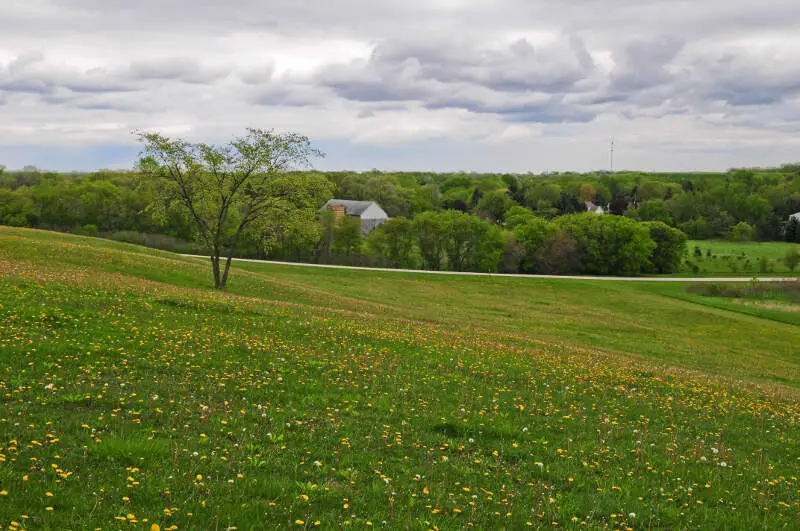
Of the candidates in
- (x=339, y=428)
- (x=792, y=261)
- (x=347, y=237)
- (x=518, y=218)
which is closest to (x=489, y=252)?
(x=347, y=237)

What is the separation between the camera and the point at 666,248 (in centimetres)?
11494

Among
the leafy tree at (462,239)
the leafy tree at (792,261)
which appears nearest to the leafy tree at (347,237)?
the leafy tree at (462,239)

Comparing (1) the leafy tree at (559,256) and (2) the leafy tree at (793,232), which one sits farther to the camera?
(2) the leafy tree at (793,232)

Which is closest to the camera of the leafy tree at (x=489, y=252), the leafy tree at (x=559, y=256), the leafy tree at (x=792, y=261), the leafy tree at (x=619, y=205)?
the leafy tree at (x=792, y=261)

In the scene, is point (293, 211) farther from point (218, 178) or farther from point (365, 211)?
point (365, 211)

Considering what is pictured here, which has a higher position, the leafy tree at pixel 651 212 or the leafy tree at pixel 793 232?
the leafy tree at pixel 651 212

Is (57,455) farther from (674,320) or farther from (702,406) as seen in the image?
(674,320)

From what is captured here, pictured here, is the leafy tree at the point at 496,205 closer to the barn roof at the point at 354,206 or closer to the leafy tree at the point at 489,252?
the barn roof at the point at 354,206

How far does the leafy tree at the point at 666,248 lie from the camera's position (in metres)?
115

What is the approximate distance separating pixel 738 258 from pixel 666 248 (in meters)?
16.8

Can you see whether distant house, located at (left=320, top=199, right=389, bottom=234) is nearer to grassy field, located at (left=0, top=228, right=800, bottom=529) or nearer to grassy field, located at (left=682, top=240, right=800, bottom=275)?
grassy field, located at (left=682, top=240, right=800, bottom=275)

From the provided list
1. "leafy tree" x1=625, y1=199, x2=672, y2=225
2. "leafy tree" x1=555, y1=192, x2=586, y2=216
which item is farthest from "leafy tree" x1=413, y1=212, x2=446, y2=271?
"leafy tree" x1=625, y1=199, x2=672, y2=225

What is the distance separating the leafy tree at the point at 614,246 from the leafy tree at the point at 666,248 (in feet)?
10.7

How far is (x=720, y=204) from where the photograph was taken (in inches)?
7067
